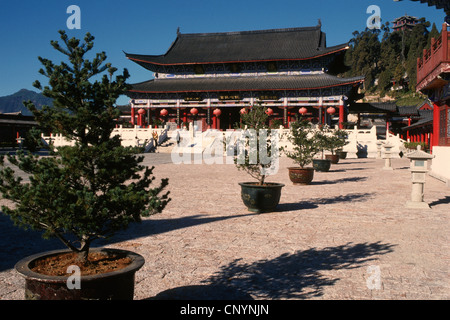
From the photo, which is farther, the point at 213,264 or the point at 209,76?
the point at 209,76

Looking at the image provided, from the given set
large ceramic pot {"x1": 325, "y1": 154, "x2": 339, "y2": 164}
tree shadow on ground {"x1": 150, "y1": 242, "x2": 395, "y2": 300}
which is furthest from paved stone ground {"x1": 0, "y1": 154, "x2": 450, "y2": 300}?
large ceramic pot {"x1": 325, "y1": 154, "x2": 339, "y2": 164}

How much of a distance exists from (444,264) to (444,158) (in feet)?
34.8

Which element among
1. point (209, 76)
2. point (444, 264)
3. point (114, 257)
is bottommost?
point (444, 264)

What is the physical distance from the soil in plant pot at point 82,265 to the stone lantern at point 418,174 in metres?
7.64

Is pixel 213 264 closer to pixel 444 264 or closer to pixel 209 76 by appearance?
pixel 444 264

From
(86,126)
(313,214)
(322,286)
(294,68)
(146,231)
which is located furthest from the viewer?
(294,68)

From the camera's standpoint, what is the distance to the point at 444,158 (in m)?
14.3

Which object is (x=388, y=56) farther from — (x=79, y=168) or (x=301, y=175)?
(x=79, y=168)

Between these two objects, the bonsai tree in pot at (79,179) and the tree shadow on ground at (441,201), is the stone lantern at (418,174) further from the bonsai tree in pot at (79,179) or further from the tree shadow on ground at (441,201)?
the bonsai tree in pot at (79,179)

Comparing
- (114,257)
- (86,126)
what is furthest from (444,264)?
(86,126)

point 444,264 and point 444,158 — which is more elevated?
point 444,158

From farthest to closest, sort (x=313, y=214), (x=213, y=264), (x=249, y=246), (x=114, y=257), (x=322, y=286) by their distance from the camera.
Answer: (x=313, y=214) < (x=249, y=246) < (x=213, y=264) < (x=322, y=286) < (x=114, y=257)

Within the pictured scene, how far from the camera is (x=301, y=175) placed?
1323 centimetres

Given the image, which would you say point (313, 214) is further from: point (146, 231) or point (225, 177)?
point (225, 177)
